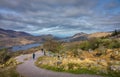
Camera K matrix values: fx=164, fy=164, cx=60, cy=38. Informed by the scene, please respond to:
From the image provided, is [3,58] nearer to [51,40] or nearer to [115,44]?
[51,40]

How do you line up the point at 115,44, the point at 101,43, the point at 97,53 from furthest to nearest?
the point at 101,43
the point at 115,44
the point at 97,53

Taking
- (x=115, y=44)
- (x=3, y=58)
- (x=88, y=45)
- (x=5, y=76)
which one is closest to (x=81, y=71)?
(x=5, y=76)

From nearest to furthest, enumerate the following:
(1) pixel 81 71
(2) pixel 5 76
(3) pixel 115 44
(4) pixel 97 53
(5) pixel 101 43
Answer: (2) pixel 5 76 < (1) pixel 81 71 < (4) pixel 97 53 < (3) pixel 115 44 < (5) pixel 101 43

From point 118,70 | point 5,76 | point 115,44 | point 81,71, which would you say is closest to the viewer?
point 5,76

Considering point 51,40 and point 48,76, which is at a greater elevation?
point 51,40

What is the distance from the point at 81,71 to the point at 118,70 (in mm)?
4952

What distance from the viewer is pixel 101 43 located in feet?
168

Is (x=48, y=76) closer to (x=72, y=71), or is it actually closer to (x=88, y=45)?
(x=72, y=71)

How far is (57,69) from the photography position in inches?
1045

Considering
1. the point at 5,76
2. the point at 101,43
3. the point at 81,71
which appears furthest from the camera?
the point at 101,43

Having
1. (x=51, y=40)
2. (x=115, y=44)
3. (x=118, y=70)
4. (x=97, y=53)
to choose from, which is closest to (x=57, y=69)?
(x=118, y=70)

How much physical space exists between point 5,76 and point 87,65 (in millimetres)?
13076

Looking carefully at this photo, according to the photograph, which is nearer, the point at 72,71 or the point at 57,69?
the point at 72,71

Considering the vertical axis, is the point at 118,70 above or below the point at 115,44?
below
